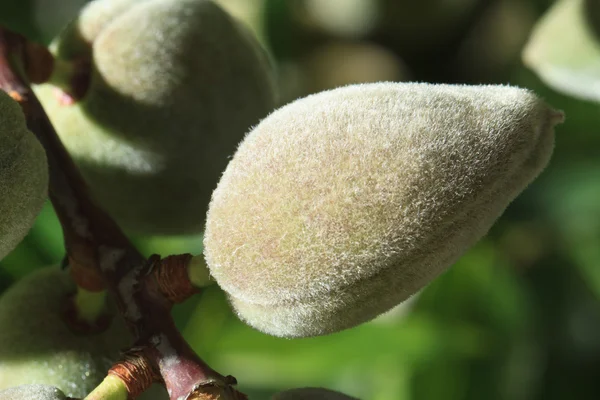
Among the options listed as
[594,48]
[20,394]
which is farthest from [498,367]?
[20,394]

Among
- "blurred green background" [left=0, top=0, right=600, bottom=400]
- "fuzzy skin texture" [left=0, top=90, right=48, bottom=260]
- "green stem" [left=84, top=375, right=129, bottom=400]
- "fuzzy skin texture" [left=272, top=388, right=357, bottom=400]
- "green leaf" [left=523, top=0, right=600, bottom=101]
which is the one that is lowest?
"blurred green background" [left=0, top=0, right=600, bottom=400]

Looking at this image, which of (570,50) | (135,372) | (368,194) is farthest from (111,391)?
(570,50)

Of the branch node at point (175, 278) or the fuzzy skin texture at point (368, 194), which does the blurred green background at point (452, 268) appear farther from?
the fuzzy skin texture at point (368, 194)

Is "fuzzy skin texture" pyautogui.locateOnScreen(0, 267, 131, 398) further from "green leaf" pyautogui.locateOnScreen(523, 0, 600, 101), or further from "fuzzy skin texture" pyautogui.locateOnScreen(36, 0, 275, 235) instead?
"green leaf" pyautogui.locateOnScreen(523, 0, 600, 101)

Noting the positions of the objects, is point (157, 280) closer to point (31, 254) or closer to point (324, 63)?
point (31, 254)

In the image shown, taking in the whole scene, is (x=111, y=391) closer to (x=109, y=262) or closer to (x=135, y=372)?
(x=135, y=372)

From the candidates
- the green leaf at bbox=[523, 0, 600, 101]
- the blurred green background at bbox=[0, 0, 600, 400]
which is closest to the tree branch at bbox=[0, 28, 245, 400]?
the blurred green background at bbox=[0, 0, 600, 400]
